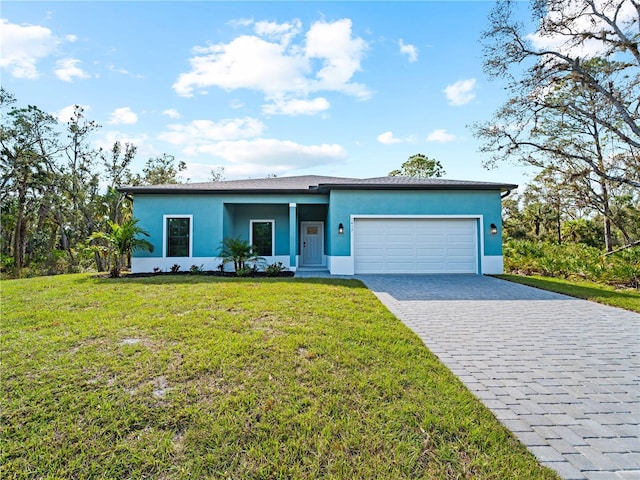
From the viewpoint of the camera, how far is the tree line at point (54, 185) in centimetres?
1830

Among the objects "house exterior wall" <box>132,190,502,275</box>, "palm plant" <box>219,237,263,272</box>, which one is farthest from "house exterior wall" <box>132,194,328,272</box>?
"palm plant" <box>219,237,263,272</box>

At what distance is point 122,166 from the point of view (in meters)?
22.8

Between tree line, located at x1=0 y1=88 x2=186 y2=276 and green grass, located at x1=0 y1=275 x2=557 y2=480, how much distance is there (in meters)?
16.2

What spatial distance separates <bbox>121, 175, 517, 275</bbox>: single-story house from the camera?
11.4 m

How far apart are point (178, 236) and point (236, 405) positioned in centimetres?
1053

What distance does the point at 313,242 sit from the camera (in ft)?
49.5

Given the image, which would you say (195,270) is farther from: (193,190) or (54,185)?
(54,185)

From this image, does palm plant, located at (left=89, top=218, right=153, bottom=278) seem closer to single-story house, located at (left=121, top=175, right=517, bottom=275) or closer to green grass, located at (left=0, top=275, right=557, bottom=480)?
single-story house, located at (left=121, top=175, right=517, bottom=275)

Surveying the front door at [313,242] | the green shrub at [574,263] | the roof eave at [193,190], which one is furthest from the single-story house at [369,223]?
the front door at [313,242]

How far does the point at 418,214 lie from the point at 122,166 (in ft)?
71.8

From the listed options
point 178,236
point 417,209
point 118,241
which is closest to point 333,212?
point 417,209

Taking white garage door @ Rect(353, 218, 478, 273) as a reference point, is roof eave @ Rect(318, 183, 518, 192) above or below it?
above

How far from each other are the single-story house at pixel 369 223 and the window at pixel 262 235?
71.8 inches

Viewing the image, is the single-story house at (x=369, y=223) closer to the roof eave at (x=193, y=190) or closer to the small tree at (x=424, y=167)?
the roof eave at (x=193, y=190)
